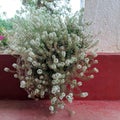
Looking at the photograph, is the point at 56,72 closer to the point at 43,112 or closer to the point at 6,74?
the point at 43,112

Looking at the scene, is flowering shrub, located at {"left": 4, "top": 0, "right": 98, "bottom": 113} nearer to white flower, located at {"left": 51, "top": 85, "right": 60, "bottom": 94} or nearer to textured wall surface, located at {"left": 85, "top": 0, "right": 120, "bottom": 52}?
white flower, located at {"left": 51, "top": 85, "right": 60, "bottom": 94}

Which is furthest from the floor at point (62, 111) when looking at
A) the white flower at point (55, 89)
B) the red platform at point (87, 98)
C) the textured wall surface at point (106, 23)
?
the textured wall surface at point (106, 23)

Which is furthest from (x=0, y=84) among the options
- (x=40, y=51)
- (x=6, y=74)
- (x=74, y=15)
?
(x=74, y=15)

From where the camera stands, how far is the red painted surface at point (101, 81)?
1093mm

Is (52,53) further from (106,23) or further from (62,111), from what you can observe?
(106,23)

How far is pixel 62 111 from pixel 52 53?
23 cm

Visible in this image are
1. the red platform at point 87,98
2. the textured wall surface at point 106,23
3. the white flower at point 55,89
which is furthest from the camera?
the textured wall surface at point 106,23

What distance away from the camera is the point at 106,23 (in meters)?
1.17

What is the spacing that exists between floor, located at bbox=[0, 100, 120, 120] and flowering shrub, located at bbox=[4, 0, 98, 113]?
55 millimetres

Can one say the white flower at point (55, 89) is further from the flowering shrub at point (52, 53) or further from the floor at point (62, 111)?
the floor at point (62, 111)

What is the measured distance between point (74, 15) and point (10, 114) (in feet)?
1.39

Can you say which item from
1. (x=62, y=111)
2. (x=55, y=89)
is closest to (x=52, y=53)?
(x=55, y=89)

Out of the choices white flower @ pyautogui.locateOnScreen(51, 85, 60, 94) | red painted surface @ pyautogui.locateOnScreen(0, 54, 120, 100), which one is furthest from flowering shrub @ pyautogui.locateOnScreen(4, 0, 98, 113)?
red painted surface @ pyautogui.locateOnScreen(0, 54, 120, 100)

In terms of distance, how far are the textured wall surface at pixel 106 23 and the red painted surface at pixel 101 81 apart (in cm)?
9
